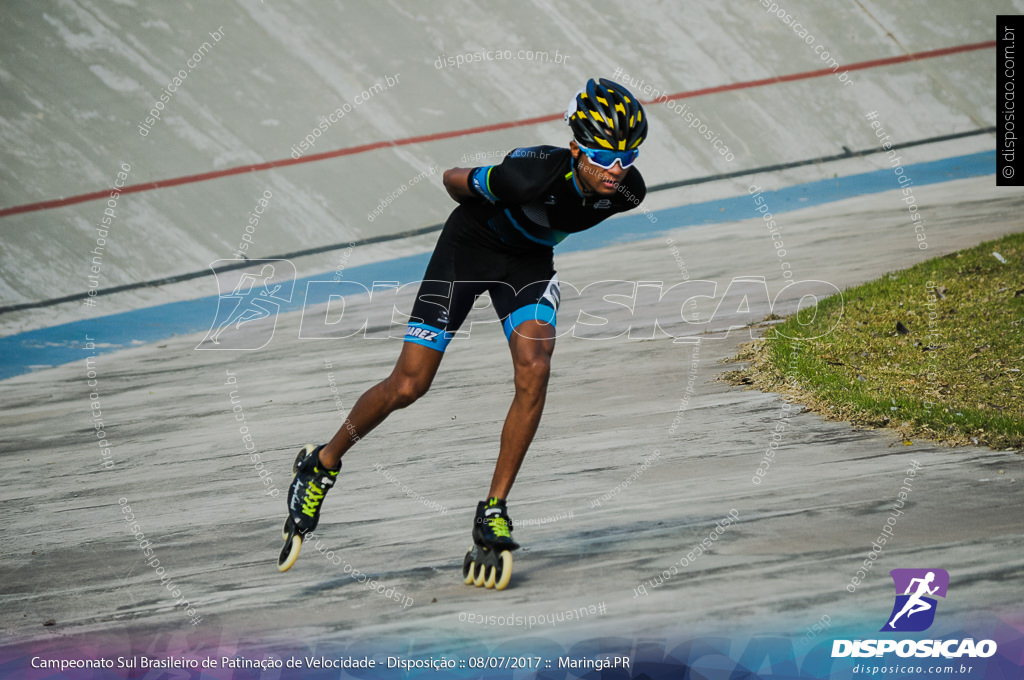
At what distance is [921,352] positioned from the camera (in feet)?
19.1

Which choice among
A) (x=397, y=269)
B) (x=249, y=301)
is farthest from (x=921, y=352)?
(x=249, y=301)

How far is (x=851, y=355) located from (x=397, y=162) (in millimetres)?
7461

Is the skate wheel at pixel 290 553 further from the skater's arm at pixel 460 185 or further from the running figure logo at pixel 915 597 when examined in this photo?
the running figure logo at pixel 915 597

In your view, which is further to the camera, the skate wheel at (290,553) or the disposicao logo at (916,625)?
the skate wheel at (290,553)

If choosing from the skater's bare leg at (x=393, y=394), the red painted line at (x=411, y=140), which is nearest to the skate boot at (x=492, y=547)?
the skater's bare leg at (x=393, y=394)

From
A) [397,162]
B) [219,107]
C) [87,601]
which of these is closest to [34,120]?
[219,107]

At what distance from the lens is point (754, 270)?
852 centimetres

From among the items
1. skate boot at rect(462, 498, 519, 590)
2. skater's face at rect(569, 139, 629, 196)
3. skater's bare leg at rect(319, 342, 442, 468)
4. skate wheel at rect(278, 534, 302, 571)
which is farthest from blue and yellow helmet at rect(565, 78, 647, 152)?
skate wheel at rect(278, 534, 302, 571)

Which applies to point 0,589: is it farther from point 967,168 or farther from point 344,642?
point 967,168

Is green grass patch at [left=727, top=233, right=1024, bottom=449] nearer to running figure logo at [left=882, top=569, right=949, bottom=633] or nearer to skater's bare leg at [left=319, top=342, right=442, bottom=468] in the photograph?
running figure logo at [left=882, top=569, right=949, bottom=633]

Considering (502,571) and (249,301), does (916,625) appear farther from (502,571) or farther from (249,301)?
(249,301)

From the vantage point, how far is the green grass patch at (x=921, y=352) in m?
4.87

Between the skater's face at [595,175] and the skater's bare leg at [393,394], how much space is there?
868 millimetres

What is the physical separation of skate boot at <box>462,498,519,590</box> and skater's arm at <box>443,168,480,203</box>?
1.22 meters
